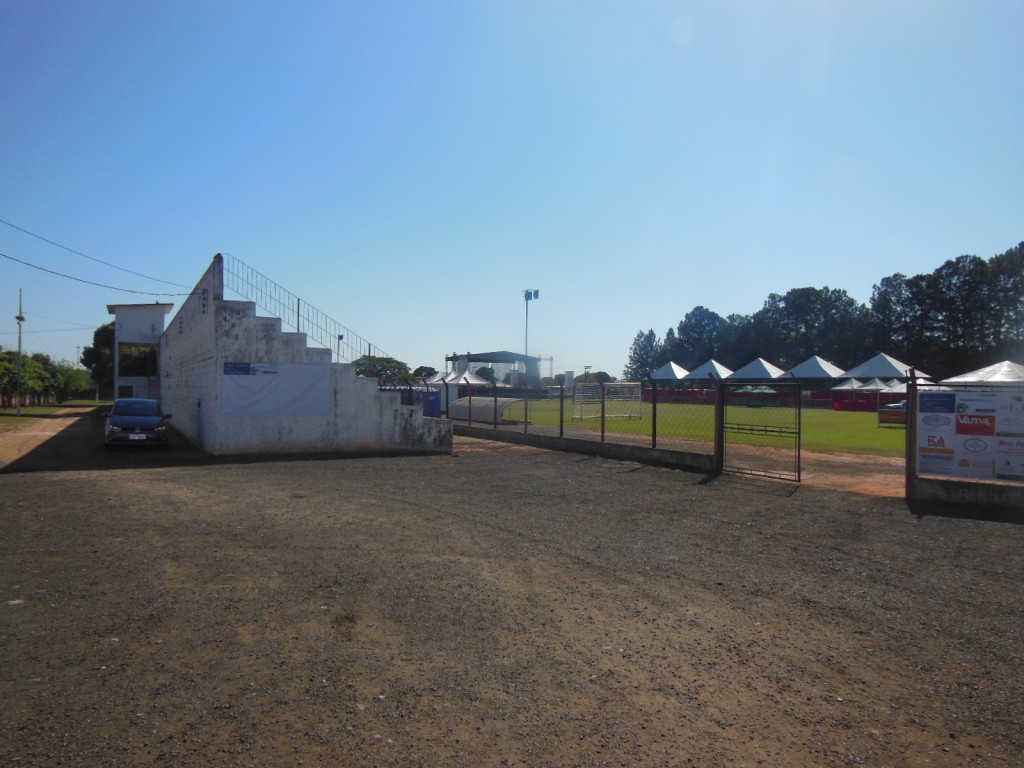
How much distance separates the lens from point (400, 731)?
340 cm

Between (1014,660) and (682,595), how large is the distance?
7.77 feet

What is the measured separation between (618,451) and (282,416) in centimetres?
881

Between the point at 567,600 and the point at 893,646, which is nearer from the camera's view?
the point at 893,646

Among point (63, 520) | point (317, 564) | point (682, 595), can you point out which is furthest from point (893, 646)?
point (63, 520)

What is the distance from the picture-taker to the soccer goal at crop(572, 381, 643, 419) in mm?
27578

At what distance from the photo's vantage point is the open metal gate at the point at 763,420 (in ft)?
42.5

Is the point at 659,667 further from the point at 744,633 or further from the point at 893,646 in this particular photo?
the point at 893,646

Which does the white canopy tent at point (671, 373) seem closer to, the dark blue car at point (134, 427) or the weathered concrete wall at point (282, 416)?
the weathered concrete wall at point (282, 416)

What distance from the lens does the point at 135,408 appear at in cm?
1825

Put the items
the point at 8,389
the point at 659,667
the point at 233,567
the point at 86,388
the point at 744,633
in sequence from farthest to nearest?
the point at 86,388, the point at 8,389, the point at 233,567, the point at 744,633, the point at 659,667

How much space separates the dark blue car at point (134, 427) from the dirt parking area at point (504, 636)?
8.31 metres

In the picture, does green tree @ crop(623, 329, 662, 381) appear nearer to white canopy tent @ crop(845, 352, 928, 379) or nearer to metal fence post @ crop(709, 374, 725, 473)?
white canopy tent @ crop(845, 352, 928, 379)

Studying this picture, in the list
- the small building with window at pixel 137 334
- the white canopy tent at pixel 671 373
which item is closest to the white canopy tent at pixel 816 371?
the white canopy tent at pixel 671 373

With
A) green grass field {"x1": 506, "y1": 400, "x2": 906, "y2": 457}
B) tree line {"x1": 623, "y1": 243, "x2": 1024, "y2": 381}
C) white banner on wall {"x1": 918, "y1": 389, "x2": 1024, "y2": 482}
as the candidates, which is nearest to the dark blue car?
green grass field {"x1": 506, "y1": 400, "x2": 906, "y2": 457}
